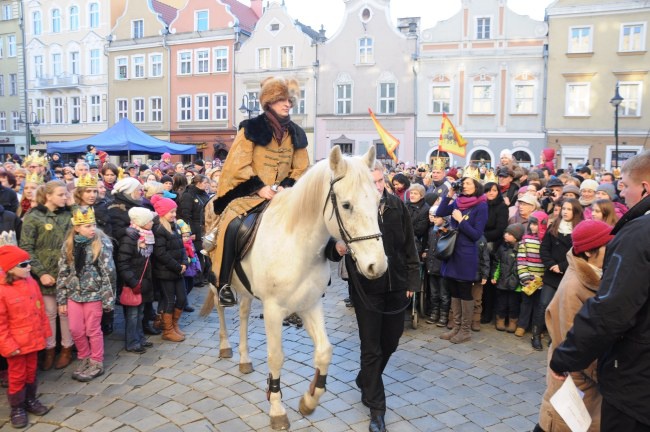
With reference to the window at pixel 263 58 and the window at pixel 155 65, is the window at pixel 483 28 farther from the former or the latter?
the window at pixel 155 65

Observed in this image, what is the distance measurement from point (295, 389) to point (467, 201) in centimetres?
332

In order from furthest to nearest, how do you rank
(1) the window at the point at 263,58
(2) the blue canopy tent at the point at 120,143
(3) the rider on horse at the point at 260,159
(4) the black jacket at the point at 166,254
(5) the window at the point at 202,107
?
(5) the window at the point at 202,107, (1) the window at the point at 263,58, (2) the blue canopy tent at the point at 120,143, (4) the black jacket at the point at 166,254, (3) the rider on horse at the point at 260,159

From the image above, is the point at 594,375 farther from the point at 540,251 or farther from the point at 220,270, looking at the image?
the point at 540,251

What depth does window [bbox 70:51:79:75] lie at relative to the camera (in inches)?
1539

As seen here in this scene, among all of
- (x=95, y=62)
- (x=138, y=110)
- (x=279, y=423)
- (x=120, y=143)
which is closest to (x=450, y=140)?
(x=120, y=143)

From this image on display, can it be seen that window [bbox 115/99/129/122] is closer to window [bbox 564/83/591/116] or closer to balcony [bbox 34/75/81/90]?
balcony [bbox 34/75/81/90]

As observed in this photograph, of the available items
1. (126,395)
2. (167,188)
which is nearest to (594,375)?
(126,395)

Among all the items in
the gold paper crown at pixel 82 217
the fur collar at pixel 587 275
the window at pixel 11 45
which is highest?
the window at pixel 11 45

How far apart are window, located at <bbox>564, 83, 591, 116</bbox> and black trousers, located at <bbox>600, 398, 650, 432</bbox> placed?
90.9ft

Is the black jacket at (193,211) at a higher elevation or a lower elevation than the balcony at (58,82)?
lower

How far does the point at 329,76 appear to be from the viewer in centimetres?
3131

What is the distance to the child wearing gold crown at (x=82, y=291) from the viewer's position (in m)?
5.13

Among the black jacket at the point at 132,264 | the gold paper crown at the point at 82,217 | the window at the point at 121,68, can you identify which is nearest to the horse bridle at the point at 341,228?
the gold paper crown at the point at 82,217

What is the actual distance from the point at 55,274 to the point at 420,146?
26.0m
